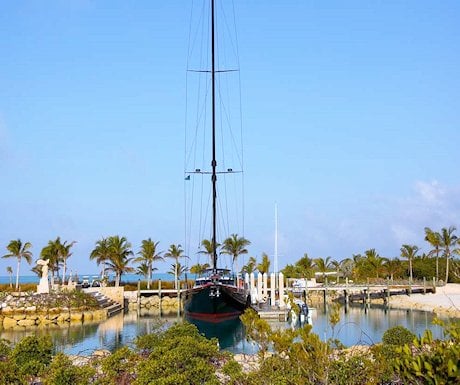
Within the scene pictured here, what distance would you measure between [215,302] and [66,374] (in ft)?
91.4

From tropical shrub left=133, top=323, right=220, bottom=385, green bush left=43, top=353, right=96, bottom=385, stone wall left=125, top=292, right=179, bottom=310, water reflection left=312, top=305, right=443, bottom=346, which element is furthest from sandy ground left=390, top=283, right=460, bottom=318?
green bush left=43, top=353, right=96, bottom=385

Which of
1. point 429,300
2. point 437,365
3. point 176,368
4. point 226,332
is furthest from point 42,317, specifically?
point 437,365

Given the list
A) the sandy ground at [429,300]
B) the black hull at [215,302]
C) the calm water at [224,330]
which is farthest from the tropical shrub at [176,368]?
the sandy ground at [429,300]

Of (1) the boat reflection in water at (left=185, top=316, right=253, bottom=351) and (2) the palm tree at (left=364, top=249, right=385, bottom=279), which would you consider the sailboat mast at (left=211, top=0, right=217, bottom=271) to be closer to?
(1) the boat reflection in water at (left=185, top=316, right=253, bottom=351)

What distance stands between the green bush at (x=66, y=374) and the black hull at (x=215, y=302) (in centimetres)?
2650

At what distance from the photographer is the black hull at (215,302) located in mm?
39188

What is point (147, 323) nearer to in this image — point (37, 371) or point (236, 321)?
point (236, 321)

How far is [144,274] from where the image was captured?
75.2m

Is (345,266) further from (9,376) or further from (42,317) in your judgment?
(9,376)

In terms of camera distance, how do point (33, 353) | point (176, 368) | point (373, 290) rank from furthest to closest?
point (373, 290)
point (33, 353)
point (176, 368)

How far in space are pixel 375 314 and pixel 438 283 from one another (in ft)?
60.2

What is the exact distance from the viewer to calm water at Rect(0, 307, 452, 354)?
30.8 meters

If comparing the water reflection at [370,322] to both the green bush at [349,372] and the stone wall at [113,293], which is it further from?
the stone wall at [113,293]

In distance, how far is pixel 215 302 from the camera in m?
39.5
